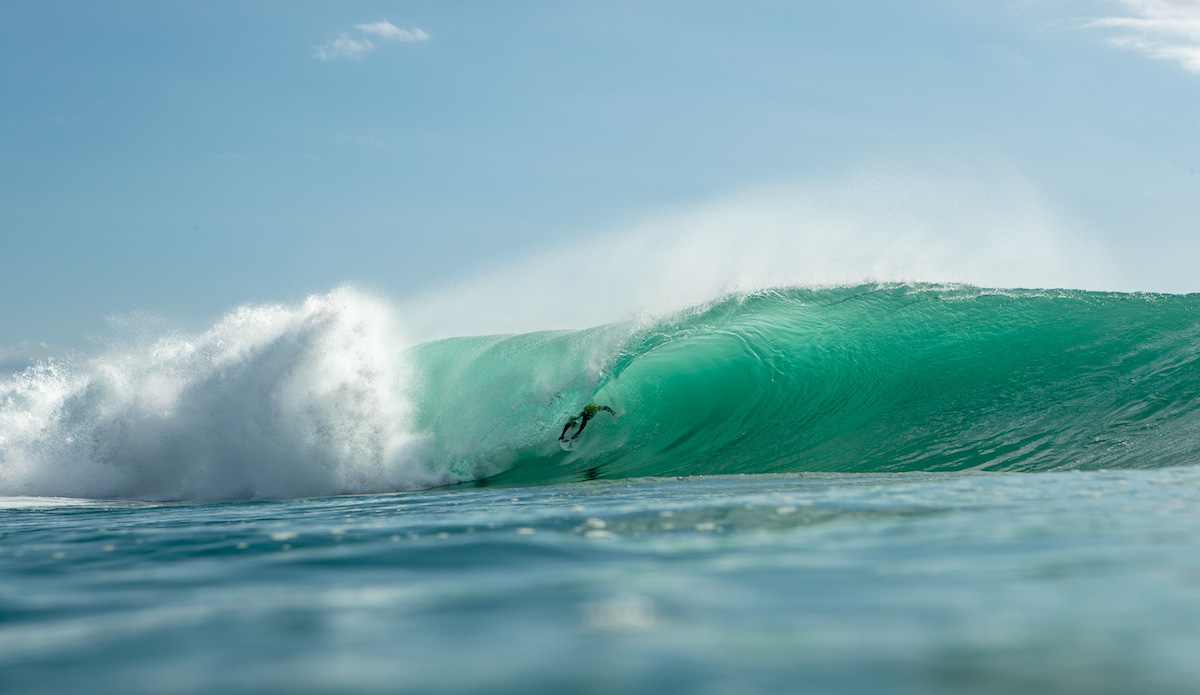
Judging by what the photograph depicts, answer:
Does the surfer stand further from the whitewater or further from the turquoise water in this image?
the turquoise water

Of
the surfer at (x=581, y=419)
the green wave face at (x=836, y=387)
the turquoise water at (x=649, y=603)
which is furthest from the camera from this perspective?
the surfer at (x=581, y=419)

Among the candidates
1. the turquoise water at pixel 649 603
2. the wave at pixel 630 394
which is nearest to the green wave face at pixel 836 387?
the wave at pixel 630 394

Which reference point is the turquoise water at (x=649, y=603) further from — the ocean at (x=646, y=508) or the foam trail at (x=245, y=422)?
the foam trail at (x=245, y=422)

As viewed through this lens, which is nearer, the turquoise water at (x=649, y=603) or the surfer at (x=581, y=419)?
the turquoise water at (x=649, y=603)

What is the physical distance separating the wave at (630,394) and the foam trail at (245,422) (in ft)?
0.09

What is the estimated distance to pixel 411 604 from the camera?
2.24 m

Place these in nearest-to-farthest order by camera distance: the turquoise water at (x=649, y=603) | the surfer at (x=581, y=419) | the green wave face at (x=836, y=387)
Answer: the turquoise water at (x=649, y=603), the green wave face at (x=836, y=387), the surfer at (x=581, y=419)

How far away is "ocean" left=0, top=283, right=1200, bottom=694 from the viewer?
1.67 metres

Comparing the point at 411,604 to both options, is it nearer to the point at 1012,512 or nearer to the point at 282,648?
the point at 282,648

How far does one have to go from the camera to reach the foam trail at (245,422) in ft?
33.0

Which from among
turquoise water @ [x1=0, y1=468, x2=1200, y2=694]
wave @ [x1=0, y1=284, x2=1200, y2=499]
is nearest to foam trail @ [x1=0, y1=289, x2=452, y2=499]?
wave @ [x1=0, y1=284, x2=1200, y2=499]

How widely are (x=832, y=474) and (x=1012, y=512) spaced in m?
3.94

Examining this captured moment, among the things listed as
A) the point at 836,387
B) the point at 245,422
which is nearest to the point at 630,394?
the point at 836,387

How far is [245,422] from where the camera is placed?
34.4 feet
